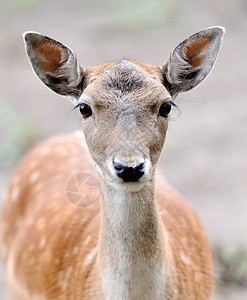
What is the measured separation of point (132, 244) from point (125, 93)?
774mm

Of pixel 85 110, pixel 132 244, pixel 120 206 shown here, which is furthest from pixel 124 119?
pixel 132 244

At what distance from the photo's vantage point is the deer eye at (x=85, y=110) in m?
3.12

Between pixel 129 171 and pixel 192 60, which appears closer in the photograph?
pixel 129 171

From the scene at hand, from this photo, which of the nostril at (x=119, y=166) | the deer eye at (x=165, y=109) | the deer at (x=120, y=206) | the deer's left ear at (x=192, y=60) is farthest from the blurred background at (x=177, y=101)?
the nostril at (x=119, y=166)

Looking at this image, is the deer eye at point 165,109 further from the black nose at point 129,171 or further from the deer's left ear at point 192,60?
the black nose at point 129,171

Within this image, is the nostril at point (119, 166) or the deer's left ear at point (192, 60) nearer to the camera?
the nostril at point (119, 166)

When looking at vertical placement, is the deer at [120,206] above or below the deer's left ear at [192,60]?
below

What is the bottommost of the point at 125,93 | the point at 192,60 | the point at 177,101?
the point at 177,101

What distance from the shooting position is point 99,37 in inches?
392

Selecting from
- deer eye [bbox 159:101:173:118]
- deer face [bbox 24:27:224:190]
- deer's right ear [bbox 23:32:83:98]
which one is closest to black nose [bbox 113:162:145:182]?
deer face [bbox 24:27:224:190]

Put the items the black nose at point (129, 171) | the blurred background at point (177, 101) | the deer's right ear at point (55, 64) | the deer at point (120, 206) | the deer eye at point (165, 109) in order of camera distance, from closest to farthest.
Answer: the black nose at point (129, 171) < the deer at point (120, 206) < the deer eye at point (165, 109) < the deer's right ear at point (55, 64) < the blurred background at point (177, 101)

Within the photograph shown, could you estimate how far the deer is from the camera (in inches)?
117

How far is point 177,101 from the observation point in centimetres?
798

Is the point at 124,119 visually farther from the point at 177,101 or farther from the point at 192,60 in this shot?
the point at 177,101
